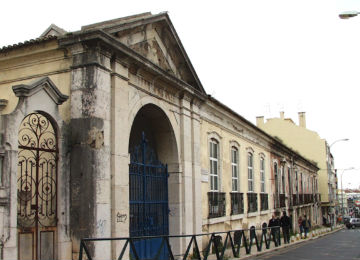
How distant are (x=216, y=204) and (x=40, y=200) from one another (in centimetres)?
848

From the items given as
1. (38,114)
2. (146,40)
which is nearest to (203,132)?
(146,40)

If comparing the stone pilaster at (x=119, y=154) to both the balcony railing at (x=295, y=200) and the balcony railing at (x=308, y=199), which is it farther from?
the balcony railing at (x=308, y=199)

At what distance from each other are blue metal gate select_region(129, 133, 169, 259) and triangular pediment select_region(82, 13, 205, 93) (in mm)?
2247

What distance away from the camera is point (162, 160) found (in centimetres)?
1370

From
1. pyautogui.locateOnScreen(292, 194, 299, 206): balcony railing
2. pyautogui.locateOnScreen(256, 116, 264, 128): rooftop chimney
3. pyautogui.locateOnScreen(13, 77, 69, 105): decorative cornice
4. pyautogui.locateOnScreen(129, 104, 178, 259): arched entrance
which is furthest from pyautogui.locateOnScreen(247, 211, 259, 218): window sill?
pyautogui.locateOnScreen(256, 116, 264, 128): rooftop chimney

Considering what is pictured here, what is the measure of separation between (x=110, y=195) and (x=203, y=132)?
6641 millimetres

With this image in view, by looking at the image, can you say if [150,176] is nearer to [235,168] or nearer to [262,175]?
[235,168]

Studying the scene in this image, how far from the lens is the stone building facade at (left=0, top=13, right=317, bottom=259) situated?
28.0ft

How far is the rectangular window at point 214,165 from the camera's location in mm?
16856

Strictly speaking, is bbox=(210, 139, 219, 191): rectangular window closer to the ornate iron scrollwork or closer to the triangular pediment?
the triangular pediment

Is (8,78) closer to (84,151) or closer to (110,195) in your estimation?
(84,151)

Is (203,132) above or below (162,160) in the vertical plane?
above

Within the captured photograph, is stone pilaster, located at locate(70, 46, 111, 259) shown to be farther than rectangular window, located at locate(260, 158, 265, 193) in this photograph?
No

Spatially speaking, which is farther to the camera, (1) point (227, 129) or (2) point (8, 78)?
(1) point (227, 129)
